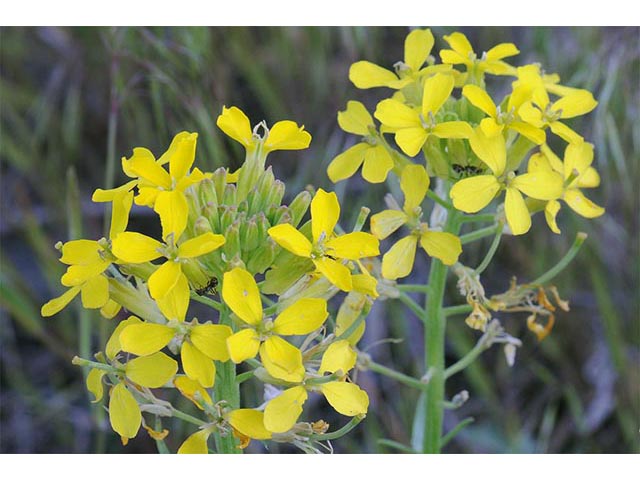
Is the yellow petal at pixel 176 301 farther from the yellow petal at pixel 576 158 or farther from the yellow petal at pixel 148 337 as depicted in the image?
the yellow petal at pixel 576 158

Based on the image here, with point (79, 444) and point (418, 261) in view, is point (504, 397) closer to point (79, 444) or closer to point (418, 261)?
point (418, 261)

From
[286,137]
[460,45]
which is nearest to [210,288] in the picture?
[286,137]

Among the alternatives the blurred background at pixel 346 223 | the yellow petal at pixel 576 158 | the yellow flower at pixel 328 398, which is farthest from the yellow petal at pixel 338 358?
the blurred background at pixel 346 223

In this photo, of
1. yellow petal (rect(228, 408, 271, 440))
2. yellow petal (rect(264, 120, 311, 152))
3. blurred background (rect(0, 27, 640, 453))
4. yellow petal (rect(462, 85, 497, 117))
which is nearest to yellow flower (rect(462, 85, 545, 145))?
yellow petal (rect(462, 85, 497, 117))

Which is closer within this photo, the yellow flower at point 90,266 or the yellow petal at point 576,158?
the yellow flower at point 90,266

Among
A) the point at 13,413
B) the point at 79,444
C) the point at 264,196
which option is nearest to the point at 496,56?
the point at 264,196

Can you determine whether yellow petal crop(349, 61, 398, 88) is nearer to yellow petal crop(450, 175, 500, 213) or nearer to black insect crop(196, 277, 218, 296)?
yellow petal crop(450, 175, 500, 213)

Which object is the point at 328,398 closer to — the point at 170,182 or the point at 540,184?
the point at 170,182

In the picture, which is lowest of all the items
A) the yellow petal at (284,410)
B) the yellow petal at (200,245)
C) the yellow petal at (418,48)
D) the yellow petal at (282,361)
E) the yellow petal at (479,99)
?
the yellow petal at (284,410)
